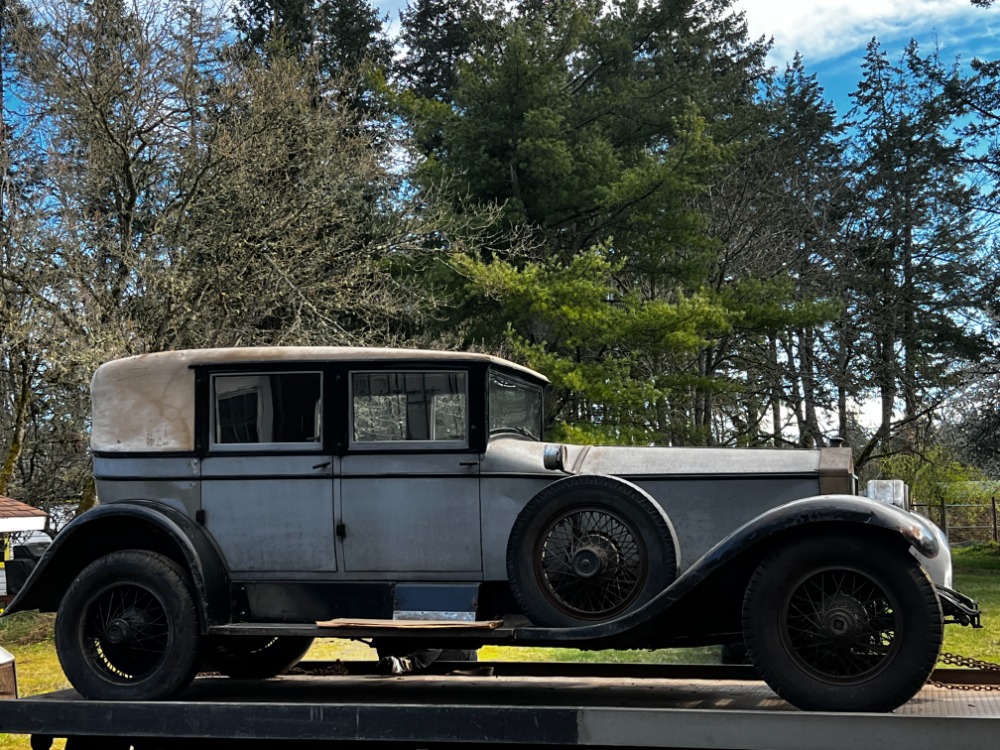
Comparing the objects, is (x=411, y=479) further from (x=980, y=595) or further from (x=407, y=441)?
(x=980, y=595)

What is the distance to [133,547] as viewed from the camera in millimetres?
5215

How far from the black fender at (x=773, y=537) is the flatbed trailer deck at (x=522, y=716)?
1.12 ft

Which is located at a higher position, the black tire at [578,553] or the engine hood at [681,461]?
the engine hood at [681,461]

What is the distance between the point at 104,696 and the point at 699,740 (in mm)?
2836

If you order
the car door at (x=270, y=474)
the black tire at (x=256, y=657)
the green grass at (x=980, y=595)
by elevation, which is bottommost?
the green grass at (x=980, y=595)

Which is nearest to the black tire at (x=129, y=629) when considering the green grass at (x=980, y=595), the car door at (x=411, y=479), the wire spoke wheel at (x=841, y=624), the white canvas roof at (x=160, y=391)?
the white canvas roof at (x=160, y=391)

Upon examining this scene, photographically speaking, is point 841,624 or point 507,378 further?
point 507,378

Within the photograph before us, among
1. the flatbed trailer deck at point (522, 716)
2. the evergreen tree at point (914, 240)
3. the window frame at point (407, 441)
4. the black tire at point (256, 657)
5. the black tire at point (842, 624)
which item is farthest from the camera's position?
the evergreen tree at point (914, 240)

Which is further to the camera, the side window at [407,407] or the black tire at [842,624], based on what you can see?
the side window at [407,407]

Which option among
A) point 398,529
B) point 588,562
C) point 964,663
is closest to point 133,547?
point 398,529

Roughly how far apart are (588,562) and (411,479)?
3.05 ft

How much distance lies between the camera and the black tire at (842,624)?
13.3ft

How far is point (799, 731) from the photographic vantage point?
379 centimetres

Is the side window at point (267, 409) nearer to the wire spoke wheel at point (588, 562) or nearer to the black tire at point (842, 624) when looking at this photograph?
the wire spoke wheel at point (588, 562)
